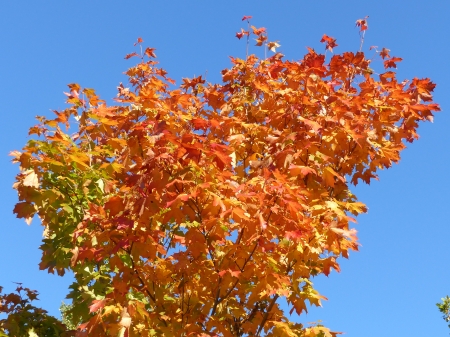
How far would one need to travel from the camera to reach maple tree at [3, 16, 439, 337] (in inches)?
207

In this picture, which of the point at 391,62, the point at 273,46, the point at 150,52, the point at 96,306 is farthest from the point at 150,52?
the point at 96,306

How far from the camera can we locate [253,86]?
317 inches

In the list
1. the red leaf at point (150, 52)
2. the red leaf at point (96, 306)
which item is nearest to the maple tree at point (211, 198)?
the red leaf at point (96, 306)

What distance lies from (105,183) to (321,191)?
8.06 feet

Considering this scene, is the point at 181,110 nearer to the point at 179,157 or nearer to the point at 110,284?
the point at 179,157

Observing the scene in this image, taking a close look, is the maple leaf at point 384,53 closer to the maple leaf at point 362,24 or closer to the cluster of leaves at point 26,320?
the maple leaf at point 362,24

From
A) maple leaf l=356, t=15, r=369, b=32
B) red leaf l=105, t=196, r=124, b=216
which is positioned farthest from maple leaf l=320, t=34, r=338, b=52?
red leaf l=105, t=196, r=124, b=216

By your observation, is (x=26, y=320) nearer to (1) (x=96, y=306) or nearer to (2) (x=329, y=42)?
(1) (x=96, y=306)

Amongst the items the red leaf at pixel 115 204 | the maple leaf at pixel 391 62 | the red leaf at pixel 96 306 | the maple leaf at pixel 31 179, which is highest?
the maple leaf at pixel 391 62

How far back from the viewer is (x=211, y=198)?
5.36 meters

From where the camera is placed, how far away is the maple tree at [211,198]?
5.26 m

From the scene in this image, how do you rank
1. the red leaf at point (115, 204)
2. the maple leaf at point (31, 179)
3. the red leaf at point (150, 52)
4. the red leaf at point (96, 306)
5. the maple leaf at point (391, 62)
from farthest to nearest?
the red leaf at point (150, 52)
the maple leaf at point (391, 62)
the maple leaf at point (31, 179)
the red leaf at point (115, 204)
the red leaf at point (96, 306)

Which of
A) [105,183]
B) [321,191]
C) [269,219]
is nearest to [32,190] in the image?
[105,183]

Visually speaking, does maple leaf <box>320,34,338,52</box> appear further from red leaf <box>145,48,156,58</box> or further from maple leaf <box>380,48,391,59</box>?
red leaf <box>145,48,156,58</box>
